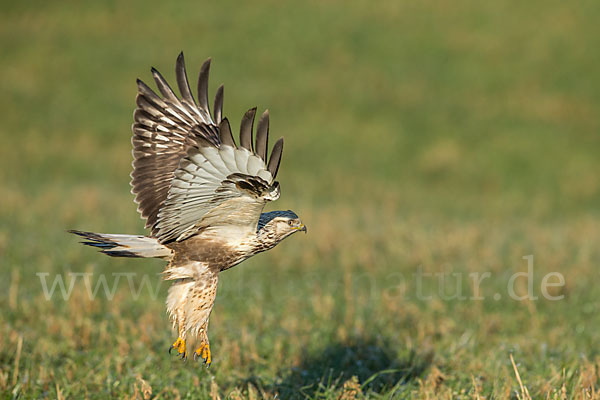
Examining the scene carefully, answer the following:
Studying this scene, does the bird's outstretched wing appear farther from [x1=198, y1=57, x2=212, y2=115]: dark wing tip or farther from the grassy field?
the grassy field

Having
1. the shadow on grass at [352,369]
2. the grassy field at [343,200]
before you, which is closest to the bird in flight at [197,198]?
the grassy field at [343,200]

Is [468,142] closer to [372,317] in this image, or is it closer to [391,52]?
[391,52]

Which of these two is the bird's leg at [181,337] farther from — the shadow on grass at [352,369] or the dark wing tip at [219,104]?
the dark wing tip at [219,104]

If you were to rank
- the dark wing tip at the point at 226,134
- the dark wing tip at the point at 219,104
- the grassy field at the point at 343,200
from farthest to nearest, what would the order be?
the grassy field at the point at 343,200, the dark wing tip at the point at 219,104, the dark wing tip at the point at 226,134

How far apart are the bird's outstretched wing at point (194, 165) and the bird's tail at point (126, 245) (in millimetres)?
81

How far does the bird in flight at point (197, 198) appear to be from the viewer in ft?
13.5

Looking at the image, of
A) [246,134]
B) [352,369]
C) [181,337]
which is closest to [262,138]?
[246,134]

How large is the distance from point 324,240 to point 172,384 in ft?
19.6

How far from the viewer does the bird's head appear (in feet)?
14.8

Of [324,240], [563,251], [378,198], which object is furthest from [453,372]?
[378,198]

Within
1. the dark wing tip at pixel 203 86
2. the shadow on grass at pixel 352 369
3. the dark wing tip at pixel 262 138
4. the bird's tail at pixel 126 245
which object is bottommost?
the shadow on grass at pixel 352 369

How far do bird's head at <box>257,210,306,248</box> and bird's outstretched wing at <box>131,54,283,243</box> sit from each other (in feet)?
0.31

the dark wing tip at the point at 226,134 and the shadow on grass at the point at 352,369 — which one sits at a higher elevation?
the dark wing tip at the point at 226,134

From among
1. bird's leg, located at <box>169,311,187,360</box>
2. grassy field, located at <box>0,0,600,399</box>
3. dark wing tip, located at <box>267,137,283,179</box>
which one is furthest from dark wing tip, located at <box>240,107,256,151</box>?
grassy field, located at <box>0,0,600,399</box>
